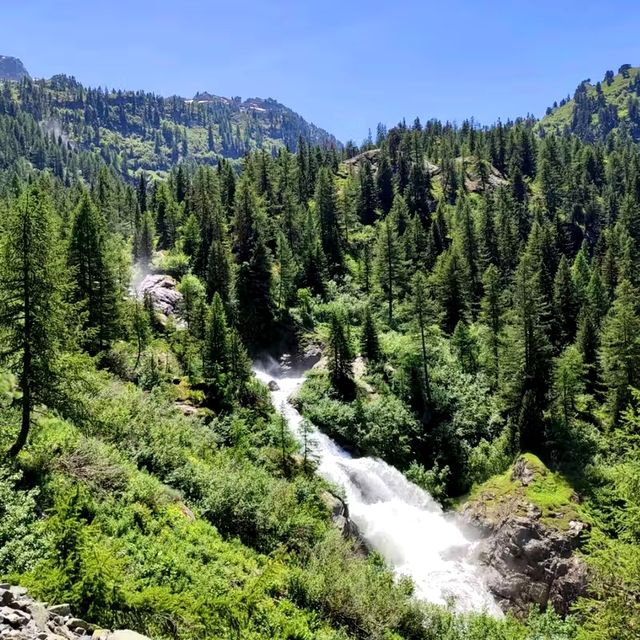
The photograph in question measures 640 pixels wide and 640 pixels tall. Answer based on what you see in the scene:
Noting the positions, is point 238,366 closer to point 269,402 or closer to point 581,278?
point 269,402

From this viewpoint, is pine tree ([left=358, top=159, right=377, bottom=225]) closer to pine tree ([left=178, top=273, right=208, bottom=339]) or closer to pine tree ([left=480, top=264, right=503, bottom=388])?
pine tree ([left=480, top=264, right=503, bottom=388])

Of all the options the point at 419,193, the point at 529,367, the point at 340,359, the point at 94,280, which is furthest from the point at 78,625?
the point at 419,193

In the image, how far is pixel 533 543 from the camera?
1288 inches

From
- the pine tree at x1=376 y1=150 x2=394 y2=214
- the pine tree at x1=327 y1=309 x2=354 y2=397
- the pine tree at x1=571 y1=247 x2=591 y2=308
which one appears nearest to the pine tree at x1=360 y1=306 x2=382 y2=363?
the pine tree at x1=327 y1=309 x2=354 y2=397

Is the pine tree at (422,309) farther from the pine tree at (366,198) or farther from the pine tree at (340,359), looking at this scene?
the pine tree at (366,198)

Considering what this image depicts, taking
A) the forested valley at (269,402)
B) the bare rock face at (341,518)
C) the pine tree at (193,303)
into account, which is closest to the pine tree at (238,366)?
the forested valley at (269,402)

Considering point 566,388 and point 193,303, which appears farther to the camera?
point 193,303

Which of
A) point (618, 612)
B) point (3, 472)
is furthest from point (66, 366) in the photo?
point (618, 612)

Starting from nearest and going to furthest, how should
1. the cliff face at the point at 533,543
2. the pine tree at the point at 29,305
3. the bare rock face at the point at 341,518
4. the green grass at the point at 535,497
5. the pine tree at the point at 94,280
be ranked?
the pine tree at the point at 29,305, the bare rock face at the point at 341,518, the cliff face at the point at 533,543, the green grass at the point at 535,497, the pine tree at the point at 94,280

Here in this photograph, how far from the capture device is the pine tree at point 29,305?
19.9 metres

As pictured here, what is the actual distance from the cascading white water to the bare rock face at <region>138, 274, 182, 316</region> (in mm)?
25156

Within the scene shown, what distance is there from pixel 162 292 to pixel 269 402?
26.4m

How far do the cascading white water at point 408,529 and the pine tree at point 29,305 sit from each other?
21.6 m

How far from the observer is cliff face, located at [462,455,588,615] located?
3142 centimetres
